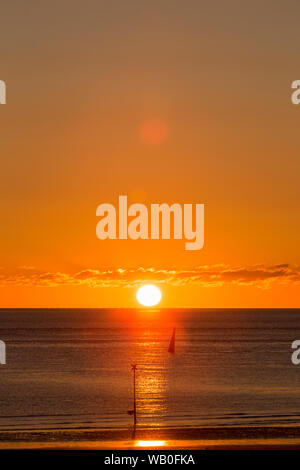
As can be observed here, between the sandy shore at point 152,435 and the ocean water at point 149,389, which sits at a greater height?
the ocean water at point 149,389

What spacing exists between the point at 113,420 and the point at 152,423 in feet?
17.2

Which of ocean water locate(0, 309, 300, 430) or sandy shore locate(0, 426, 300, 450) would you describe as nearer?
sandy shore locate(0, 426, 300, 450)

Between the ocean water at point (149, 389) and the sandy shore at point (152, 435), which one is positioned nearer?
the sandy shore at point (152, 435)

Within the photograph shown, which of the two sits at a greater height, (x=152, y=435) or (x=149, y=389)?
(x=149, y=389)

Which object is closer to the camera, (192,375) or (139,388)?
(139,388)

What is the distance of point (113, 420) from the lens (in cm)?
6756

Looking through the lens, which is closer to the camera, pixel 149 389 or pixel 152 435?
pixel 152 435

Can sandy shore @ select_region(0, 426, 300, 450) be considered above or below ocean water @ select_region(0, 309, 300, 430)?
below
